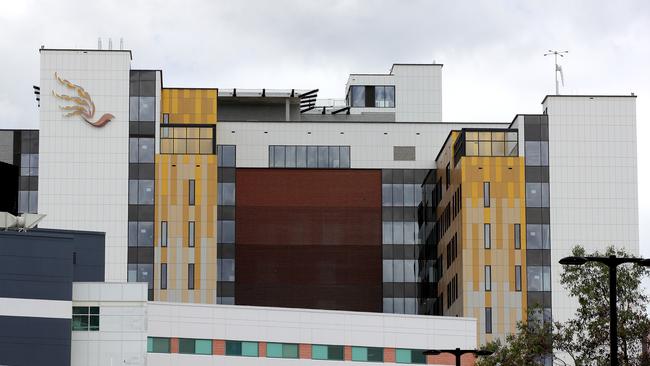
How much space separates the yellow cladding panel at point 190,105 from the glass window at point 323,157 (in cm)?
1071

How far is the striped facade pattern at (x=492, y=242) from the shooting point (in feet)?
405

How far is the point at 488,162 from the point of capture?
414ft

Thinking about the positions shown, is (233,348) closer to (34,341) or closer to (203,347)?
(203,347)

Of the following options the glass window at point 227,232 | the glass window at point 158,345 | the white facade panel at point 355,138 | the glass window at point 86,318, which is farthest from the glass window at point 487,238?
the glass window at point 86,318

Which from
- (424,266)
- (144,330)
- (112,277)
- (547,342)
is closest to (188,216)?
(112,277)

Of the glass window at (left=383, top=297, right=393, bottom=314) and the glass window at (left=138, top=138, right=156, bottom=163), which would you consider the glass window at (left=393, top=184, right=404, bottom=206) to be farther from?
the glass window at (left=138, top=138, right=156, bottom=163)

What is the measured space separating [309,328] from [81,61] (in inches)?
1534

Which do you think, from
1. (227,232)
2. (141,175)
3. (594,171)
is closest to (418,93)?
(227,232)

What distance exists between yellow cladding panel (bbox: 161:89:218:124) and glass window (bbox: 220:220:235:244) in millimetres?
9225

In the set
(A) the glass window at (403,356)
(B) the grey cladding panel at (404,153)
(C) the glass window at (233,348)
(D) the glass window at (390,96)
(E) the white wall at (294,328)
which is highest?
(D) the glass window at (390,96)

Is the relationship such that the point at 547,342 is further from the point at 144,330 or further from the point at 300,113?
the point at 300,113

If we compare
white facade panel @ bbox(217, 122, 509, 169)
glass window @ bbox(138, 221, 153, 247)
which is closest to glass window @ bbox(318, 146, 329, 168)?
white facade panel @ bbox(217, 122, 509, 169)

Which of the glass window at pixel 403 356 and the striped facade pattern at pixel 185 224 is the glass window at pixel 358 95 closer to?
the striped facade pattern at pixel 185 224

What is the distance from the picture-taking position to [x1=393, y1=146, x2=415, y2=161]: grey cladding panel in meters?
146
